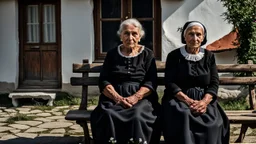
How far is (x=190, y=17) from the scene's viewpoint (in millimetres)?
7391

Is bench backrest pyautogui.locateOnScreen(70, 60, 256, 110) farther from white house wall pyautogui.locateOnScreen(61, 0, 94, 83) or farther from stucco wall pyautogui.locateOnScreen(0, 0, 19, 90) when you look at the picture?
stucco wall pyautogui.locateOnScreen(0, 0, 19, 90)

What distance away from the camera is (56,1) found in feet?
26.4

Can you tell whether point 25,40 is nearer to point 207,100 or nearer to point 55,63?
point 55,63

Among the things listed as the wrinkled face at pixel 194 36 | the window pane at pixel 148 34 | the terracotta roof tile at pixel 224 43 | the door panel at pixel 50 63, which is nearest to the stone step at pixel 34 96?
the door panel at pixel 50 63

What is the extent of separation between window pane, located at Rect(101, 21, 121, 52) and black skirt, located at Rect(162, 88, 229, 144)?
4.25 m

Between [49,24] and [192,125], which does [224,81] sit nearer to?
[192,125]

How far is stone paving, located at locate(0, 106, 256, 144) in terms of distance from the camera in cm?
473

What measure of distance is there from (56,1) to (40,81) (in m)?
1.67

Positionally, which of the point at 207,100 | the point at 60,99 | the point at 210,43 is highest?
the point at 210,43

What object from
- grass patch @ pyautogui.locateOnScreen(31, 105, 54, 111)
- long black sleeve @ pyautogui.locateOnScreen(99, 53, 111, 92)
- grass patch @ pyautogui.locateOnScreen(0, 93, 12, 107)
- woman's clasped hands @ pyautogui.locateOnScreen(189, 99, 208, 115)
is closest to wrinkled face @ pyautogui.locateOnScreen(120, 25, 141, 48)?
long black sleeve @ pyautogui.locateOnScreen(99, 53, 111, 92)

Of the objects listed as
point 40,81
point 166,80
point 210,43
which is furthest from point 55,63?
point 166,80

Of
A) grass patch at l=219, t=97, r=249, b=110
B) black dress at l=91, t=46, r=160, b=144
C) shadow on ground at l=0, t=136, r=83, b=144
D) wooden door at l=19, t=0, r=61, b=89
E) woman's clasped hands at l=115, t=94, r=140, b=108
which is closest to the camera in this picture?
black dress at l=91, t=46, r=160, b=144

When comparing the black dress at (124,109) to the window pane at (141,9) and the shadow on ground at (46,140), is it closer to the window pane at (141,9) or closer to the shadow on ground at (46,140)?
the shadow on ground at (46,140)

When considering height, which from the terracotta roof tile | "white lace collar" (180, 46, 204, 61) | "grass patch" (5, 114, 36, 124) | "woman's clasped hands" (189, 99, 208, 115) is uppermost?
the terracotta roof tile
